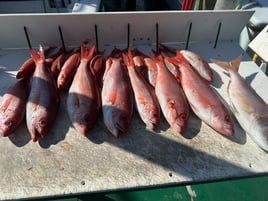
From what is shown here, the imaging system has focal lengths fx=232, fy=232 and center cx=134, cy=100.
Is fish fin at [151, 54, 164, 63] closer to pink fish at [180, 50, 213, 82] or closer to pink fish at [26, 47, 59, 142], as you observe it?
pink fish at [180, 50, 213, 82]

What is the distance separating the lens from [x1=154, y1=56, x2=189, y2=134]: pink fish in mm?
1581

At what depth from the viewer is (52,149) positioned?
1447 millimetres

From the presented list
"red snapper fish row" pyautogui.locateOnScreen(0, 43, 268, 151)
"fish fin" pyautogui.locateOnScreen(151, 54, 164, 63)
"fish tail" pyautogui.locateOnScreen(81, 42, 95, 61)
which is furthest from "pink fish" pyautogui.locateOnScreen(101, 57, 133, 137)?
"fish fin" pyautogui.locateOnScreen(151, 54, 164, 63)

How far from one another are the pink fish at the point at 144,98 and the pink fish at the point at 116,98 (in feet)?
0.15

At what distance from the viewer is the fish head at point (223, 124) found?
5.08 ft

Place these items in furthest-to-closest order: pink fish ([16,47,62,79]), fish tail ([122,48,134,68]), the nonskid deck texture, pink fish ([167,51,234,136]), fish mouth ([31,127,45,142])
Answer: fish tail ([122,48,134,68])
pink fish ([16,47,62,79])
pink fish ([167,51,234,136])
fish mouth ([31,127,45,142])
the nonskid deck texture

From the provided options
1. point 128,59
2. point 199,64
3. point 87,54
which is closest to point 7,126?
point 87,54

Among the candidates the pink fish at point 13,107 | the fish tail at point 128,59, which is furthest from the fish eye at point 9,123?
the fish tail at point 128,59

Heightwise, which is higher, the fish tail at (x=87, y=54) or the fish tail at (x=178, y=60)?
the fish tail at (x=87, y=54)

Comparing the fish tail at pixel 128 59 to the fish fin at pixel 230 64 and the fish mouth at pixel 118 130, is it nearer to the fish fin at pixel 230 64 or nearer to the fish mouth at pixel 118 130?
the fish mouth at pixel 118 130

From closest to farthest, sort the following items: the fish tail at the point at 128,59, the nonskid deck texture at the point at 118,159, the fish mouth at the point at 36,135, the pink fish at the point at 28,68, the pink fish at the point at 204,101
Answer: the nonskid deck texture at the point at 118,159
the fish mouth at the point at 36,135
the pink fish at the point at 204,101
the pink fish at the point at 28,68
the fish tail at the point at 128,59

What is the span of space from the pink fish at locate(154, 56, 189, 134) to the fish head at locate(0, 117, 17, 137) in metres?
1.00

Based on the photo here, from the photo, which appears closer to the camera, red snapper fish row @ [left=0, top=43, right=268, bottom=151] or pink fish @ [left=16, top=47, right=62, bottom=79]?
red snapper fish row @ [left=0, top=43, right=268, bottom=151]

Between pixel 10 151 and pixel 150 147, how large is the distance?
0.87 metres
